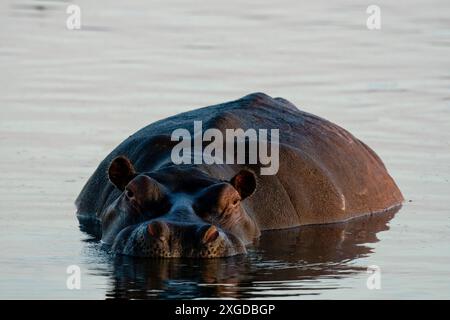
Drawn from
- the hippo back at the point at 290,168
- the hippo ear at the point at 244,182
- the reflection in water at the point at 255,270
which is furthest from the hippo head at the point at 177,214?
the hippo back at the point at 290,168

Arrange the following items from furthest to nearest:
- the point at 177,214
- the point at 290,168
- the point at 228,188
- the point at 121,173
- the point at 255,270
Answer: the point at 290,168 < the point at 121,173 < the point at 228,188 < the point at 255,270 < the point at 177,214

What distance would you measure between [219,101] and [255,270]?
8446 mm

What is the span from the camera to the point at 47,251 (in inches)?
602

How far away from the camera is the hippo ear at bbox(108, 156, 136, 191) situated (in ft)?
49.8

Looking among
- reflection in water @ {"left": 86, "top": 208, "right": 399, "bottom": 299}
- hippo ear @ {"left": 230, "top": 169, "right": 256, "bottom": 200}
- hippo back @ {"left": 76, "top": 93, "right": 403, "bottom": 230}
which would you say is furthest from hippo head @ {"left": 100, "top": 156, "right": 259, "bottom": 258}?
hippo back @ {"left": 76, "top": 93, "right": 403, "bottom": 230}

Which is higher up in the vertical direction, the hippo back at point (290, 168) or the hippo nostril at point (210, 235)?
the hippo back at point (290, 168)

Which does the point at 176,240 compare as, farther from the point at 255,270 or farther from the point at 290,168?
the point at 290,168

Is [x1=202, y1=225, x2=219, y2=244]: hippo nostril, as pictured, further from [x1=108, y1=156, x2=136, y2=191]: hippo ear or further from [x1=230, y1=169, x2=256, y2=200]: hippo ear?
[x1=108, y1=156, x2=136, y2=191]: hippo ear

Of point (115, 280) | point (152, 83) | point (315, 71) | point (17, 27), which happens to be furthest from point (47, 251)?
point (17, 27)

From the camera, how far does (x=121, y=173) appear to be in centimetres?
1525

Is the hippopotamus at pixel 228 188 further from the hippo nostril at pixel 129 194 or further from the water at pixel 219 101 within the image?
the water at pixel 219 101

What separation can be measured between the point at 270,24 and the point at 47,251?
17315 millimetres

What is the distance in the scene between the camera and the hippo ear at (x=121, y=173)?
15.2m

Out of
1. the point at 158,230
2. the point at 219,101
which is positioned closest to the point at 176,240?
the point at 158,230
